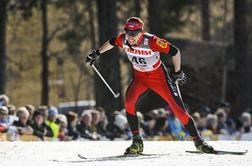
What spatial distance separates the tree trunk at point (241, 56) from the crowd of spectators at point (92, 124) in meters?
6.07

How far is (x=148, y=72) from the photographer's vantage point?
10859mm

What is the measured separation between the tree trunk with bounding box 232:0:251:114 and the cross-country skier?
1618cm

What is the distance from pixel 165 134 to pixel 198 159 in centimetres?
808

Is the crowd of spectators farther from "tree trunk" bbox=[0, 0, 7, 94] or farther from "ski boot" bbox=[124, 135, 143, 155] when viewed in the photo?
"tree trunk" bbox=[0, 0, 7, 94]

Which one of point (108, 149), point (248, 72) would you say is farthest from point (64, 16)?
point (108, 149)

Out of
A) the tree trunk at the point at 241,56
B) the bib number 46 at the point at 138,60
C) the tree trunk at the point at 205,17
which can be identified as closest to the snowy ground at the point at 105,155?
the bib number 46 at the point at 138,60

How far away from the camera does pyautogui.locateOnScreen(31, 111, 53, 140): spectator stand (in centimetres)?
1512

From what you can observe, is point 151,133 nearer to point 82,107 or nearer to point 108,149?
point 108,149

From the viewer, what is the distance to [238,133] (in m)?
19.8

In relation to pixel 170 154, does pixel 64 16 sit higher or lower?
higher

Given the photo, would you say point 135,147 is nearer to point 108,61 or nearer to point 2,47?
point 108,61

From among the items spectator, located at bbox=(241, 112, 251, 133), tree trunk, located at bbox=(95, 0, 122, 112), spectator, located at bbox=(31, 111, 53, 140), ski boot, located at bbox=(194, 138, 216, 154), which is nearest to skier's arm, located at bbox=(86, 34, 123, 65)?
ski boot, located at bbox=(194, 138, 216, 154)

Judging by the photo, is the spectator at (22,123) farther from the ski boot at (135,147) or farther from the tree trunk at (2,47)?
the tree trunk at (2,47)

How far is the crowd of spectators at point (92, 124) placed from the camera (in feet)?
48.1
